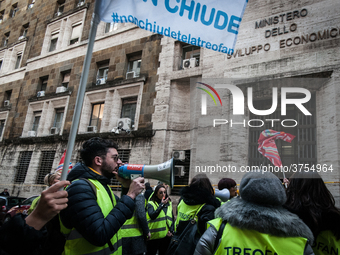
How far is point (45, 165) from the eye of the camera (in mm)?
14438

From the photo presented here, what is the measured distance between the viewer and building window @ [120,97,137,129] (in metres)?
12.8

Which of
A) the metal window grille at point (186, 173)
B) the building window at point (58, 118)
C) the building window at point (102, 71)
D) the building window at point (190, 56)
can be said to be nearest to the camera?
the metal window grille at point (186, 173)

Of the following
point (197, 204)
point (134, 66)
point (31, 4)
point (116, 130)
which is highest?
point (31, 4)

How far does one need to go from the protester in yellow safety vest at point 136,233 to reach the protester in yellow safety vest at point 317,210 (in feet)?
7.48

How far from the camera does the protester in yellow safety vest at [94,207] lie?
1804 mm

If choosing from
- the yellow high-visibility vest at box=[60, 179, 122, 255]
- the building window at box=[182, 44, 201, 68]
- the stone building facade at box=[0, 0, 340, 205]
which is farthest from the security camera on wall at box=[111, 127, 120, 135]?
the yellow high-visibility vest at box=[60, 179, 122, 255]

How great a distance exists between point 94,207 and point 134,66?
41.5ft

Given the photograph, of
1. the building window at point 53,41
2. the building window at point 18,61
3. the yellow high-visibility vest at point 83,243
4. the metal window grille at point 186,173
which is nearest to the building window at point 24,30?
the building window at point 18,61

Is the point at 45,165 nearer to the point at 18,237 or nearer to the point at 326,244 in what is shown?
the point at 18,237

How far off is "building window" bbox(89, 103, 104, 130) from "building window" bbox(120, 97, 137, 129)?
152 cm

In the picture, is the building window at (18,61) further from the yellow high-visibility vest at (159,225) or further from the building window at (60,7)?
the yellow high-visibility vest at (159,225)

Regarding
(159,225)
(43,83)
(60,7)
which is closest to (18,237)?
(159,225)

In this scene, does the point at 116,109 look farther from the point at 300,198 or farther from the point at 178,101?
the point at 300,198

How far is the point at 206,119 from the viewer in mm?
10039
